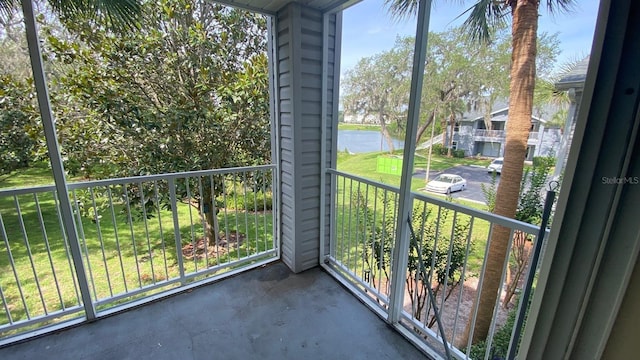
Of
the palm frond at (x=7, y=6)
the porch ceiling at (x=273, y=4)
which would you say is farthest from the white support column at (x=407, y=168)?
the palm frond at (x=7, y=6)

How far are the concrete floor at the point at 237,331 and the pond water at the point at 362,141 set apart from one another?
126 cm

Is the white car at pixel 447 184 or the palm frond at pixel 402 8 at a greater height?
the palm frond at pixel 402 8

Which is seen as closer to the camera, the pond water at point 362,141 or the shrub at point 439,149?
the shrub at point 439,149

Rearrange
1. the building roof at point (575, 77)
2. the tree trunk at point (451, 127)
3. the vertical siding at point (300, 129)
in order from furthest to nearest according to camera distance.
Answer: the vertical siding at point (300, 129), the tree trunk at point (451, 127), the building roof at point (575, 77)

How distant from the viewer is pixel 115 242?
3479 mm

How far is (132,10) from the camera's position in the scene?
71.1 inches

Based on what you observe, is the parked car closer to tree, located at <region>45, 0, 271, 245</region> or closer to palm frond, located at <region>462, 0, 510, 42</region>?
palm frond, located at <region>462, 0, 510, 42</region>

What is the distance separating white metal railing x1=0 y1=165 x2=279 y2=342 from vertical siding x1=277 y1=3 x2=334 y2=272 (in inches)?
11.5

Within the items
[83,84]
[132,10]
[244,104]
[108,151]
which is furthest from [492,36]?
[108,151]

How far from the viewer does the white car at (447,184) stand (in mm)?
1653

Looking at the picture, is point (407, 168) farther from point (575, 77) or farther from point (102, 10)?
point (102, 10)

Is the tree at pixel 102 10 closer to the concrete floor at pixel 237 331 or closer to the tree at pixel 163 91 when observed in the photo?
the tree at pixel 163 91

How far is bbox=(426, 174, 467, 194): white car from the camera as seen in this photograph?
5.42 ft

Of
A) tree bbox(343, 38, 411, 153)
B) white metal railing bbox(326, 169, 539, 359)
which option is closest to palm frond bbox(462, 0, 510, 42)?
tree bbox(343, 38, 411, 153)
